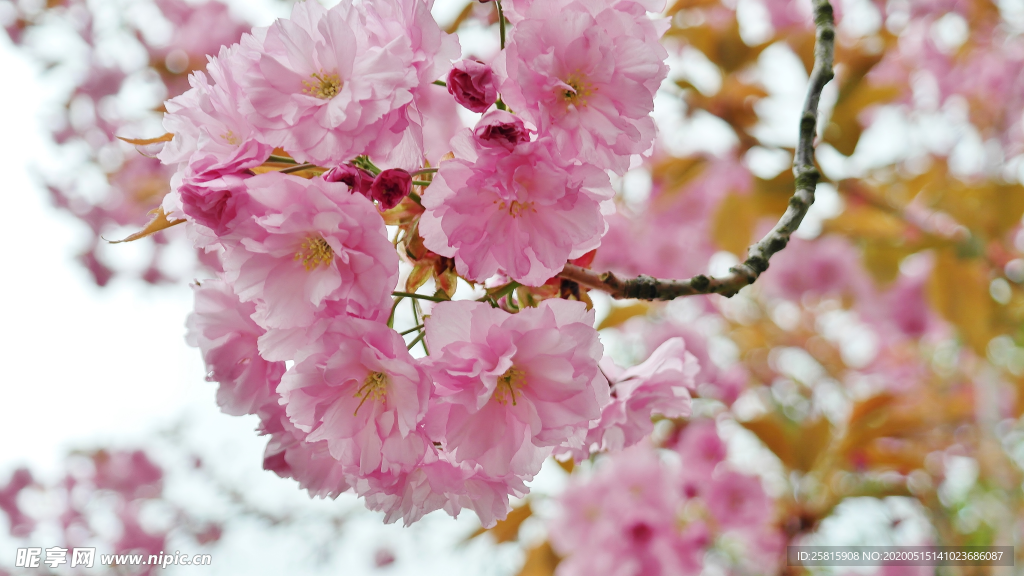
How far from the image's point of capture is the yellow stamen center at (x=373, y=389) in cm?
47

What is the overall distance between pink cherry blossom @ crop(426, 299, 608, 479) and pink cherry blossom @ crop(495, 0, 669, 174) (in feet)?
0.43

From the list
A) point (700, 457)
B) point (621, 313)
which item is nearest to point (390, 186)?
point (621, 313)

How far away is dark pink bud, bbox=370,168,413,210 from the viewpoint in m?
0.46

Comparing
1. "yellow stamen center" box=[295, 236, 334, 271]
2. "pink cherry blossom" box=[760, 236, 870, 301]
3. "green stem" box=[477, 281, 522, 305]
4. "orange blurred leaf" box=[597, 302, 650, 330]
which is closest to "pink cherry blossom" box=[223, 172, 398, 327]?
"yellow stamen center" box=[295, 236, 334, 271]

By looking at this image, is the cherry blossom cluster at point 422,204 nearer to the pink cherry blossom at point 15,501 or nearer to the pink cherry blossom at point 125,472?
the pink cherry blossom at point 125,472

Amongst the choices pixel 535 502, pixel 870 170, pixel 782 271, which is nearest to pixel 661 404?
pixel 535 502

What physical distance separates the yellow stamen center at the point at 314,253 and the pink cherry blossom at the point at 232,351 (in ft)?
0.36

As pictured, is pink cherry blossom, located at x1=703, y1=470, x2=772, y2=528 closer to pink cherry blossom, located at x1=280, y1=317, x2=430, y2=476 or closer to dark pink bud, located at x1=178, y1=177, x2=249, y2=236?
pink cherry blossom, located at x1=280, y1=317, x2=430, y2=476

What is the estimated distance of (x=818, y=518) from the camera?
65.5 inches

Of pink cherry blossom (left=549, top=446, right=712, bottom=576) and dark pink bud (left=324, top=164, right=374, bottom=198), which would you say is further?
pink cherry blossom (left=549, top=446, right=712, bottom=576)

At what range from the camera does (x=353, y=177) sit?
0.46 metres

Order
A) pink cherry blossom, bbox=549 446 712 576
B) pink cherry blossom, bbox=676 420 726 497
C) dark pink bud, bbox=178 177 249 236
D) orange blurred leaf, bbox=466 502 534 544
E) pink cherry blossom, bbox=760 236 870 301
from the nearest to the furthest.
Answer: dark pink bud, bbox=178 177 249 236
pink cherry blossom, bbox=549 446 712 576
orange blurred leaf, bbox=466 502 534 544
pink cherry blossom, bbox=676 420 726 497
pink cherry blossom, bbox=760 236 870 301

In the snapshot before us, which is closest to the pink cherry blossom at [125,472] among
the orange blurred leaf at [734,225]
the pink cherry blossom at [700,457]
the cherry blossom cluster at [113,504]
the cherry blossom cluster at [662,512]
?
the cherry blossom cluster at [113,504]

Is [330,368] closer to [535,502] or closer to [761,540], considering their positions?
[535,502]
